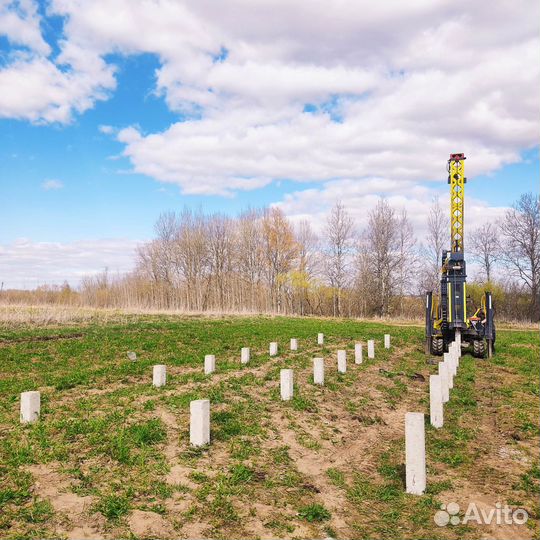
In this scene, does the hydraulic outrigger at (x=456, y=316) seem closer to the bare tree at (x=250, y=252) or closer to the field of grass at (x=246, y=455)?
the field of grass at (x=246, y=455)

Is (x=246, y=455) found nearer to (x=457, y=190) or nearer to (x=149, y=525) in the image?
(x=149, y=525)

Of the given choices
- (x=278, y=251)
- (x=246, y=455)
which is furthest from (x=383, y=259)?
(x=246, y=455)

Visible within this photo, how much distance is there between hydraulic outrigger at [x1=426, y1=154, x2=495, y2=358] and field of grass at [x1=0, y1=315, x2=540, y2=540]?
4387mm

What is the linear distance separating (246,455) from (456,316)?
12.9 meters

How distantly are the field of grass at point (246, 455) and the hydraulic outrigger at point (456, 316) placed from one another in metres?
4.39

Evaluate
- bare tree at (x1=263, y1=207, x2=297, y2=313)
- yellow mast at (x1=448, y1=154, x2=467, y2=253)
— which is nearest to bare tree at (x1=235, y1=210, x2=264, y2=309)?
bare tree at (x1=263, y1=207, x2=297, y2=313)

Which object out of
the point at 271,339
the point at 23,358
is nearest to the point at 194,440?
the point at 23,358

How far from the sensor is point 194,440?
6484 millimetres

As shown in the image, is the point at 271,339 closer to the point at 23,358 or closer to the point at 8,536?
the point at 23,358

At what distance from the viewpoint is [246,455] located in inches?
253

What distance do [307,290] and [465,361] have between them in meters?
38.4

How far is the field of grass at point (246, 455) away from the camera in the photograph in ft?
15.7

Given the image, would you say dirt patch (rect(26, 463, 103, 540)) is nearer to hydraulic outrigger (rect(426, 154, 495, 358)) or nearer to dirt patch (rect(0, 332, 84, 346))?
dirt patch (rect(0, 332, 84, 346))

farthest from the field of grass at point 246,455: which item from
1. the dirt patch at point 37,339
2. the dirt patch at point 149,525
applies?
the dirt patch at point 37,339
